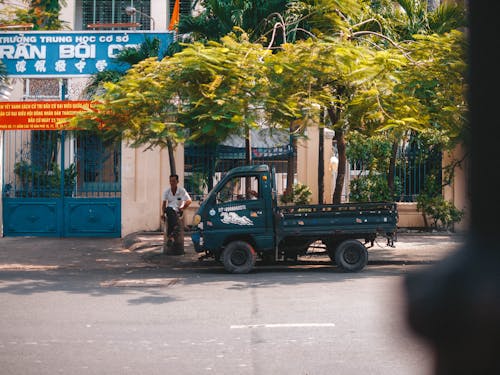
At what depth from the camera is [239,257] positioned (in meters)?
11.4

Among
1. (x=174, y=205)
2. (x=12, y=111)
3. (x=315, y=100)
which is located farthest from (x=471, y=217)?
(x=12, y=111)

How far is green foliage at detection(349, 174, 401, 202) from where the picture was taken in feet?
56.4

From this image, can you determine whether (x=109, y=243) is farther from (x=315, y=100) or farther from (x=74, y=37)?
(x=315, y=100)

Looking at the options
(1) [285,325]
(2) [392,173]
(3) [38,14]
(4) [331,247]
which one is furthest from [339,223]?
(3) [38,14]

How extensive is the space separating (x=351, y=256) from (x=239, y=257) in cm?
200

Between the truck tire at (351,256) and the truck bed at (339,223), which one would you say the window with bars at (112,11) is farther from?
the truck tire at (351,256)

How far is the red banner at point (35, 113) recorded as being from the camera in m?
15.9

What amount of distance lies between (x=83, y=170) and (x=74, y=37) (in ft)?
11.3

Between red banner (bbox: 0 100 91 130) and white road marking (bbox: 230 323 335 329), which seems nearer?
white road marking (bbox: 230 323 335 329)

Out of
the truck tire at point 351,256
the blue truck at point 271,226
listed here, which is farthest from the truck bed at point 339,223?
the truck tire at point 351,256

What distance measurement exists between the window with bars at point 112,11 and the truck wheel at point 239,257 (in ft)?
56.4

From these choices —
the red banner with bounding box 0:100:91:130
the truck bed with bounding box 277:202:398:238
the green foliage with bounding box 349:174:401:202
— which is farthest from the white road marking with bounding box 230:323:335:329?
the green foliage with bounding box 349:174:401:202

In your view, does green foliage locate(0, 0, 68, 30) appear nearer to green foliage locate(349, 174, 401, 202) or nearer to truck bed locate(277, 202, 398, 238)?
green foliage locate(349, 174, 401, 202)

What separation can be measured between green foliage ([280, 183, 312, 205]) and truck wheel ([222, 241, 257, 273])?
5211 millimetres
